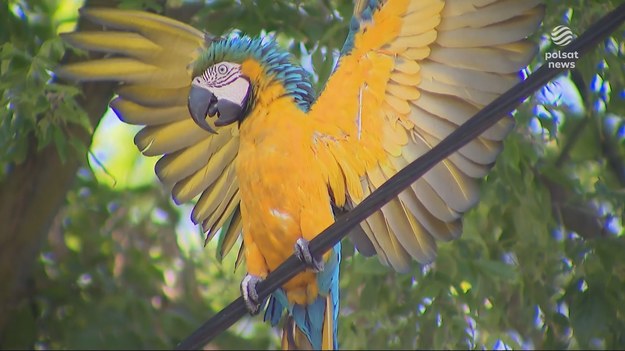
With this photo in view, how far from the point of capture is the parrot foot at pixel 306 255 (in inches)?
105

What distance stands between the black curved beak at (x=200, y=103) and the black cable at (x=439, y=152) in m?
0.47

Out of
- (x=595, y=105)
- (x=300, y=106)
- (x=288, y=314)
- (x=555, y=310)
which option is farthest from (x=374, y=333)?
(x=300, y=106)

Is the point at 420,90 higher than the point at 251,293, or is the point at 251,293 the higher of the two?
the point at 420,90

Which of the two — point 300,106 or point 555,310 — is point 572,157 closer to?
point 555,310

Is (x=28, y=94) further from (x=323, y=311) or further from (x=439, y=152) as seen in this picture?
(x=439, y=152)

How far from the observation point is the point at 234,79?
110 inches

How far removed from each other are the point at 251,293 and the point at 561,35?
153 cm

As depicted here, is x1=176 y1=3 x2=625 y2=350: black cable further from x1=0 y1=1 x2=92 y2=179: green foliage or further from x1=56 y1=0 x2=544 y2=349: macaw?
x1=0 y1=1 x2=92 y2=179: green foliage

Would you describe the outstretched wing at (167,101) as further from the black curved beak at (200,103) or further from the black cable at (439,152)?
the black cable at (439,152)

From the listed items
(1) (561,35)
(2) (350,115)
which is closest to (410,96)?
(2) (350,115)

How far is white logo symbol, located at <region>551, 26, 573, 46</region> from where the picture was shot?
354 cm

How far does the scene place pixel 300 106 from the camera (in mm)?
Result: 2828

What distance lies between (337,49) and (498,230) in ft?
3.89

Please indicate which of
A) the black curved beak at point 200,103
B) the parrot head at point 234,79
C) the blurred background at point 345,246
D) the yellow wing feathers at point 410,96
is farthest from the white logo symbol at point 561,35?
the black curved beak at point 200,103
